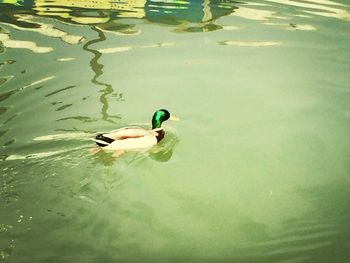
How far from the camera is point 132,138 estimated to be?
653 cm

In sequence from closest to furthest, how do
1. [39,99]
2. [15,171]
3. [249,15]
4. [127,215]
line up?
[127,215], [15,171], [39,99], [249,15]

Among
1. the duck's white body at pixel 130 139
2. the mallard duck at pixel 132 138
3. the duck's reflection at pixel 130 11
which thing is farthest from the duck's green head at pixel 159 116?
the duck's reflection at pixel 130 11

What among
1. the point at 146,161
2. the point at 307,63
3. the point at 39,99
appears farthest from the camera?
the point at 307,63

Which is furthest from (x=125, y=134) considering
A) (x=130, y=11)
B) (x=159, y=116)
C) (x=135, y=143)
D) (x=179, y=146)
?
(x=130, y=11)

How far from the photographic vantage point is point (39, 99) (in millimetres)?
8469

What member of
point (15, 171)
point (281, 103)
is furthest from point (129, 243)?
point (281, 103)

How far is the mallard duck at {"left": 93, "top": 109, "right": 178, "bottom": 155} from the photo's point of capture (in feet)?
20.8

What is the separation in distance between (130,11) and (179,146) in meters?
11.8

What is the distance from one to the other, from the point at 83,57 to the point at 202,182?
Answer: 253 inches

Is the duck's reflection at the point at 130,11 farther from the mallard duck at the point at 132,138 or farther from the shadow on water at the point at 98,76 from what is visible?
the mallard duck at the point at 132,138

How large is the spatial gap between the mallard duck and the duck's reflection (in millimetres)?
7394

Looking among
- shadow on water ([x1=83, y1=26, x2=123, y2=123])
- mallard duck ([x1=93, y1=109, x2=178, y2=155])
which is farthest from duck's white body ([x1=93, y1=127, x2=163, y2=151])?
shadow on water ([x1=83, y1=26, x2=123, y2=123])

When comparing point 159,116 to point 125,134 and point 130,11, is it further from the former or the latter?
point 130,11

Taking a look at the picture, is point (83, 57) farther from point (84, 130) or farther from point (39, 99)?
point (84, 130)
